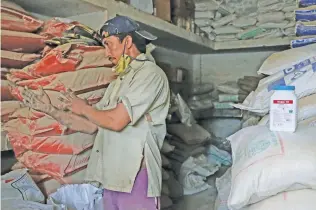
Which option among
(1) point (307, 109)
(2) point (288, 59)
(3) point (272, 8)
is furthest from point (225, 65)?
(1) point (307, 109)

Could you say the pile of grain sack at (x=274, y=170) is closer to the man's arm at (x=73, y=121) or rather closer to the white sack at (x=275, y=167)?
the white sack at (x=275, y=167)

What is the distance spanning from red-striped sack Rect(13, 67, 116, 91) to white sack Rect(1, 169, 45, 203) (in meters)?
0.34

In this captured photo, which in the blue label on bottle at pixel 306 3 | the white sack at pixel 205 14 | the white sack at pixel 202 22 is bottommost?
the blue label on bottle at pixel 306 3

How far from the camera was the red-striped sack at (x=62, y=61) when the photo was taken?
162 cm

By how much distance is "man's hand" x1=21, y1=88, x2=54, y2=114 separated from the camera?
154cm

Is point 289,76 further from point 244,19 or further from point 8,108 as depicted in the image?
point 244,19

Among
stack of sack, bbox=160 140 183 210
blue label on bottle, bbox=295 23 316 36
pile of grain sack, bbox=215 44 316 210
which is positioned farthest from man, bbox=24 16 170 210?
blue label on bottle, bbox=295 23 316 36

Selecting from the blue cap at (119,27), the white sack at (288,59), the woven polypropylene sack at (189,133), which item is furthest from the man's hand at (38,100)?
the woven polypropylene sack at (189,133)

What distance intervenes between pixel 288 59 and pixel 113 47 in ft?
2.99

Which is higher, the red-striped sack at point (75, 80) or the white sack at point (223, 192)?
the red-striped sack at point (75, 80)

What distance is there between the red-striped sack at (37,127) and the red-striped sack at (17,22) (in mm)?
365

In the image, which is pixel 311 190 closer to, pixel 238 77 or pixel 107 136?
pixel 107 136

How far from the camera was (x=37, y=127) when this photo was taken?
161 centimetres

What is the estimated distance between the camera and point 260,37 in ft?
11.3
